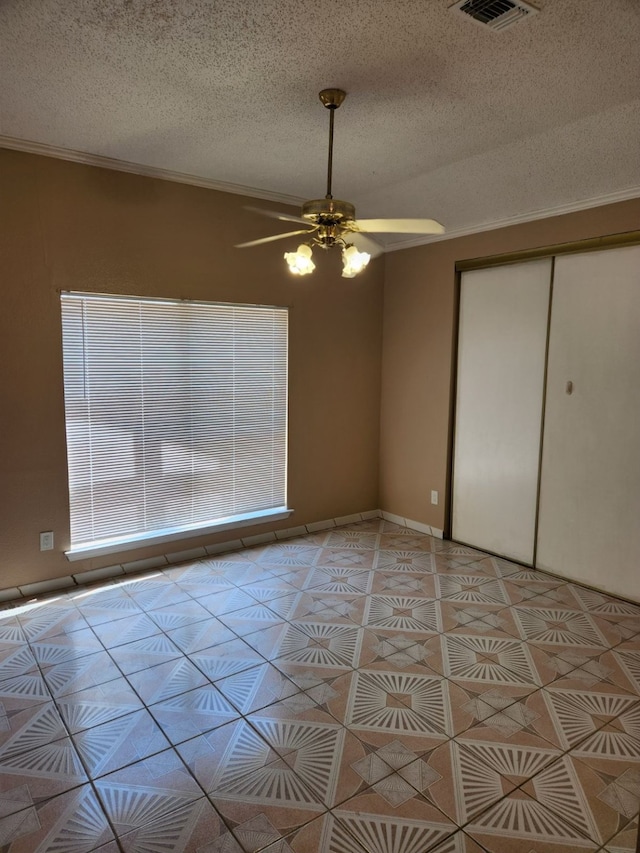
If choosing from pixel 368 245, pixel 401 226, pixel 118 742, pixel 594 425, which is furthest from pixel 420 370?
pixel 118 742

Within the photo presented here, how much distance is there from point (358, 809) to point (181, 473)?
101 inches

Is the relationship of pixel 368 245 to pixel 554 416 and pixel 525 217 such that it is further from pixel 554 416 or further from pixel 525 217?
pixel 554 416

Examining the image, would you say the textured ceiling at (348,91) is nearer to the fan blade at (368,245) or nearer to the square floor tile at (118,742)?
the fan blade at (368,245)

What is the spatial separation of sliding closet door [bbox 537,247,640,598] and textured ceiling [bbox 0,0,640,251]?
54 cm

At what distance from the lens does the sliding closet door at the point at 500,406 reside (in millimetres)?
3990

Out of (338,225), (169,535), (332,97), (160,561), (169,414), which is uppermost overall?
(332,97)

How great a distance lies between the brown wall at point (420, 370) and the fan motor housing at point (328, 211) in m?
2.01

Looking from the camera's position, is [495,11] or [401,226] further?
[401,226]

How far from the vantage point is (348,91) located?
2529 millimetres

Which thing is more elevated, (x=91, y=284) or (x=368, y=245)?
(x=368, y=245)

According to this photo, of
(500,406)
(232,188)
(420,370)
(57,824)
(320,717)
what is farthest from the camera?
(420,370)

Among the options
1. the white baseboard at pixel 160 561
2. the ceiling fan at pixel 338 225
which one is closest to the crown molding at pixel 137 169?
the ceiling fan at pixel 338 225

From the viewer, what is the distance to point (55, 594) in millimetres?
3521

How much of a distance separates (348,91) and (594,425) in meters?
2.44
